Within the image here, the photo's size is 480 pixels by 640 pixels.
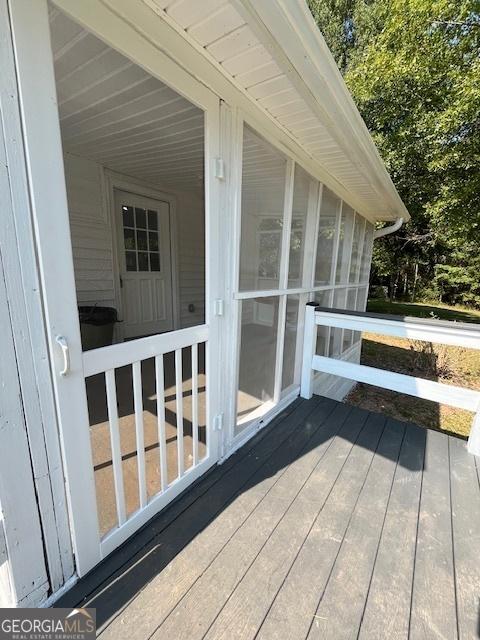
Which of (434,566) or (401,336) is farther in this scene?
(401,336)

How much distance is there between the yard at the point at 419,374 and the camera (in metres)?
3.99

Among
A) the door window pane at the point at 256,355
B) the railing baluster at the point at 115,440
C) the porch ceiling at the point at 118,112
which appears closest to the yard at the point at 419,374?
the door window pane at the point at 256,355

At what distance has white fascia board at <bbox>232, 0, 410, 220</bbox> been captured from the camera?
39.9 inches

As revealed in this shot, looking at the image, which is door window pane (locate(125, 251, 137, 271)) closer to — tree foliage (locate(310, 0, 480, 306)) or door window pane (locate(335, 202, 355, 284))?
door window pane (locate(335, 202, 355, 284))

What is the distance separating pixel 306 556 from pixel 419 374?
16.5ft

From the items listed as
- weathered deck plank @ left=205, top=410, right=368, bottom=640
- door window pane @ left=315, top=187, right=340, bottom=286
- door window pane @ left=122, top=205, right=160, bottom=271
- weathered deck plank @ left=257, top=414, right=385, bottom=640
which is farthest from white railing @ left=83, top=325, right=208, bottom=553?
door window pane @ left=122, top=205, right=160, bottom=271

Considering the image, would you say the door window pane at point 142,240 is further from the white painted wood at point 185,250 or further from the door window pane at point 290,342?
the door window pane at point 290,342

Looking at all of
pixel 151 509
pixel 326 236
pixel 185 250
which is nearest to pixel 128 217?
pixel 185 250

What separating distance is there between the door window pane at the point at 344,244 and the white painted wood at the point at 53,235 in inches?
128

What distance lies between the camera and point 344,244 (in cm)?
381

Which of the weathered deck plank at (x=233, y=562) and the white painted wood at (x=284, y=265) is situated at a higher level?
the white painted wood at (x=284, y=265)

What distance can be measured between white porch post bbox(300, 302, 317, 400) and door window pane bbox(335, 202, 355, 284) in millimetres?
1196

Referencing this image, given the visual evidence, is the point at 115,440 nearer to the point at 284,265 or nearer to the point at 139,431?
the point at 139,431

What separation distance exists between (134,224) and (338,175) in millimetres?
2420
